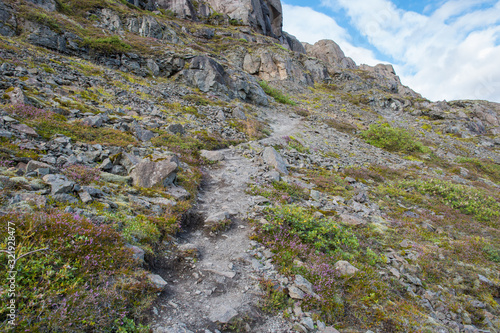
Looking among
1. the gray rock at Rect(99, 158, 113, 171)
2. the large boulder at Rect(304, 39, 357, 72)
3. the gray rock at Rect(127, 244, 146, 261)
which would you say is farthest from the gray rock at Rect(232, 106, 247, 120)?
the large boulder at Rect(304, 39, 357, 72)

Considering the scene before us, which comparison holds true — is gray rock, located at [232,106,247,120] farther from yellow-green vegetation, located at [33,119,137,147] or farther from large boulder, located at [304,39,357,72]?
large boulder, located at [304,39,357,72]

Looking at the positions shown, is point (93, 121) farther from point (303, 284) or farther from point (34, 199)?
point (303, 284)

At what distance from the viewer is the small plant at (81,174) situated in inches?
265

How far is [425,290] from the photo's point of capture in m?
6.07

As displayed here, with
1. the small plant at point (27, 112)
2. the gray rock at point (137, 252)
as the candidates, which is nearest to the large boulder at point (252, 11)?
the small plant at point (27, 112)

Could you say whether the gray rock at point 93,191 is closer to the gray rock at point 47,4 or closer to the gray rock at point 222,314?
the gray rock at point 222,314

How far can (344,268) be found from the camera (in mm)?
5895

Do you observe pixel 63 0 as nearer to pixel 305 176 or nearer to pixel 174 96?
pixel 174 96

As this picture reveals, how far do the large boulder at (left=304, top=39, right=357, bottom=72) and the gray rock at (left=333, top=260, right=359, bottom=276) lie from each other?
12116 cm

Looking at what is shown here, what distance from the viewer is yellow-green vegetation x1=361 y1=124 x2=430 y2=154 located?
26.0m

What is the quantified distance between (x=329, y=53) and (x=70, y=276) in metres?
132

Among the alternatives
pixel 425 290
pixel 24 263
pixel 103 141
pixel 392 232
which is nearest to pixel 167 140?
pixel 103 141

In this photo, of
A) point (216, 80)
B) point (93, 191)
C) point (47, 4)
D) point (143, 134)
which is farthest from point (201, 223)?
point (47, 4)

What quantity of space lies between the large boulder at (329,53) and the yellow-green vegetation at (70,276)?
123954mm
